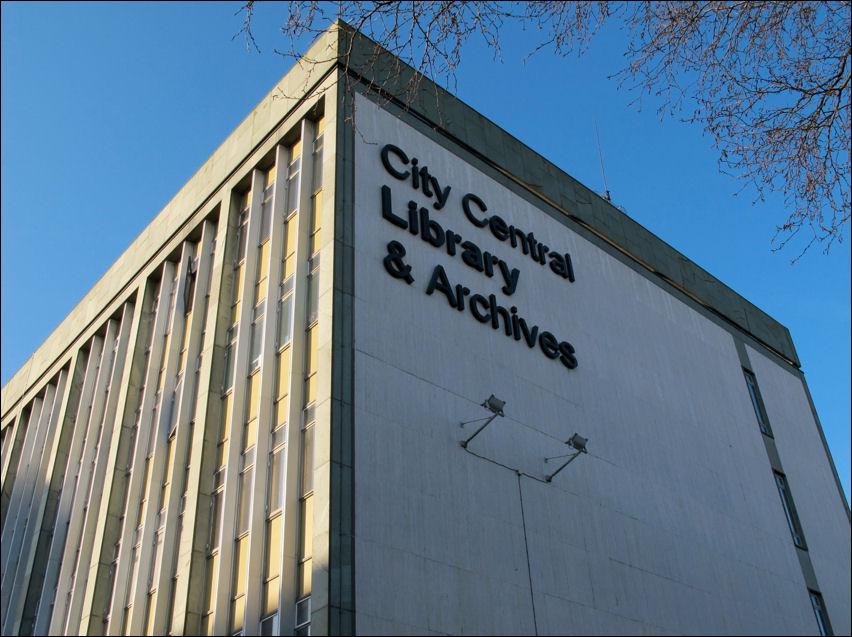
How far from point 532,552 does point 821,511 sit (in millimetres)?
16451

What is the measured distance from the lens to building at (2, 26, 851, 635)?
60.3 ft

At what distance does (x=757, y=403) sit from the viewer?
32.4 m

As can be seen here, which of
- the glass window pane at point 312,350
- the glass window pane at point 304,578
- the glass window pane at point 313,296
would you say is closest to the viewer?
the glass window pane at point 304,578

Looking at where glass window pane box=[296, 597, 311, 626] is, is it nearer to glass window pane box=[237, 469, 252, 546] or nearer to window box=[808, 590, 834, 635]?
glass window pane box=[237, 469, 252, 546]

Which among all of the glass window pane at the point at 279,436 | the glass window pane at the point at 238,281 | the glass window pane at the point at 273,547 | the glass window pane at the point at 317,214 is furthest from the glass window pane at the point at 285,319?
the glass window pane at the point at 273,547

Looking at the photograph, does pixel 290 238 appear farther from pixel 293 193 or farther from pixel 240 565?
pixel 240 565

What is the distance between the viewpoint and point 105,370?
98.8 feet

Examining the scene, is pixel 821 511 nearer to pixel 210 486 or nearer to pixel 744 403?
pixel 744 403

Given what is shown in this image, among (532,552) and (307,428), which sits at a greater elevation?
(307,428)

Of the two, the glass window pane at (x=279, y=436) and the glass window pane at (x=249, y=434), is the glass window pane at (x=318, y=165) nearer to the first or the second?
the glass window pane at (x=249, y=434)

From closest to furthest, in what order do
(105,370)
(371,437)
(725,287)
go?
(371,437) < (105,370) < (725,287)

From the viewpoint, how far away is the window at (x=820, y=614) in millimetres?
27312

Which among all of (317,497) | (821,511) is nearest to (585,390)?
(317,497)

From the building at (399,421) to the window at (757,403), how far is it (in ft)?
0.35
